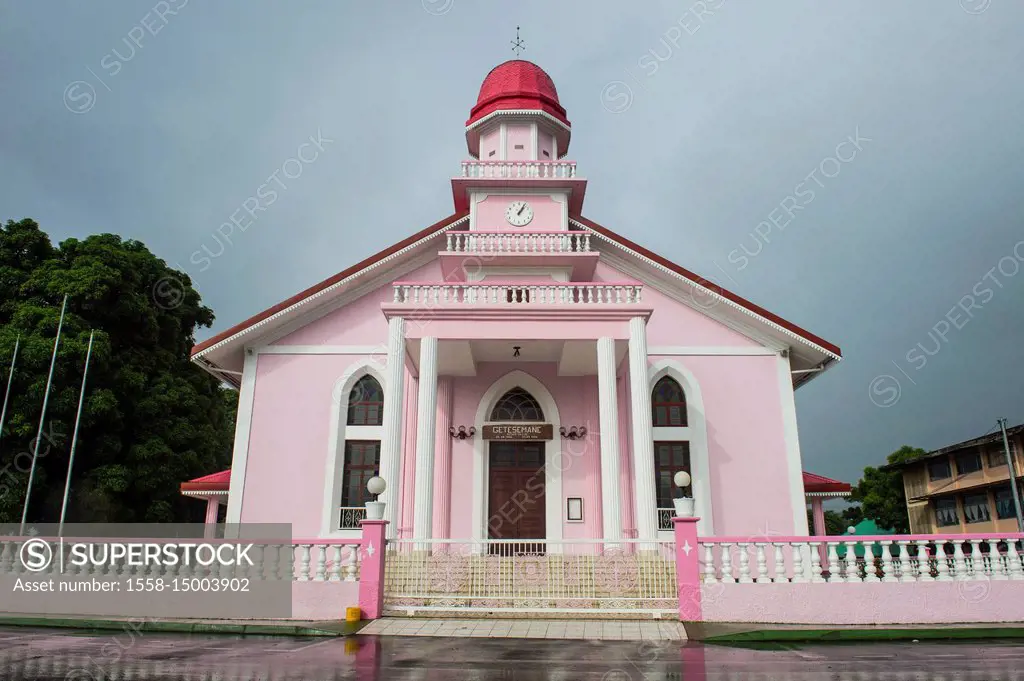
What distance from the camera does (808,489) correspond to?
49.5 feet

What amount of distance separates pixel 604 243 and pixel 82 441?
16.1 metres

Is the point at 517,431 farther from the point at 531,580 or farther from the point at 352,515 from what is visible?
the point at 531,580

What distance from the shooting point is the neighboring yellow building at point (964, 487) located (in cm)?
2930

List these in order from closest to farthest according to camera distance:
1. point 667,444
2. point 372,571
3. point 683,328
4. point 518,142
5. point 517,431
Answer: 1. point 372,571
2. point 517,431
3. point 667,444
4. point 683,328
5. point 518,142

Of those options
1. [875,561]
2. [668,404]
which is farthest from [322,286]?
[875,561]

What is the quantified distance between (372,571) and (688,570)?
4.46 m

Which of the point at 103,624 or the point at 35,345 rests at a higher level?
the point at 35,345

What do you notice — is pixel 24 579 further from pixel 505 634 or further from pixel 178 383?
pixel 178 383

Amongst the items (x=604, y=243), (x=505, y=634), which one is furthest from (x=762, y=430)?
(x=505, y=634)

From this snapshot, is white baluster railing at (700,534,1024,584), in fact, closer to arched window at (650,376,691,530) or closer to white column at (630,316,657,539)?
white column at (630,316,657,539)

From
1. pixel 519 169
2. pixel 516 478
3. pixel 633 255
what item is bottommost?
pixel 516 478

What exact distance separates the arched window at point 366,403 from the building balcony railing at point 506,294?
2.96 meters

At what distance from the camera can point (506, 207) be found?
16.4m

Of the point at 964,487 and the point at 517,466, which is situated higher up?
the point at 964,487
